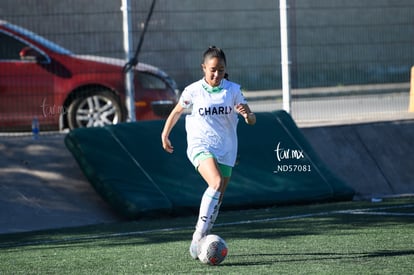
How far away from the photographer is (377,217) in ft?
32.8

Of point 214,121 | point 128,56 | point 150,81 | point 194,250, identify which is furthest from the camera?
point 150,81

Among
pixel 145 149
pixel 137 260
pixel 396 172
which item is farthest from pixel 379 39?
pixel 137 260

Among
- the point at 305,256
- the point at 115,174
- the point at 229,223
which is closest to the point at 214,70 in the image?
the point at 305,256

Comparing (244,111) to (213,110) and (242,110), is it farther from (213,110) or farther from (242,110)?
(213,110)

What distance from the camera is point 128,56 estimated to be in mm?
13227

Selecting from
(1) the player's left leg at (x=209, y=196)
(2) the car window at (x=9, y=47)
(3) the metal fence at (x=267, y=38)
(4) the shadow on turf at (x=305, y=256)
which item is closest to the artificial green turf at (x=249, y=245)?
(4) the shadow on turf at (x=305, y=256)

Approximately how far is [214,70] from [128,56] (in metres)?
5.78

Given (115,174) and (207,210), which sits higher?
(207,210)

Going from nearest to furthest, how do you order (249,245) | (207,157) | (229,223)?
(207,157) → (249,245) → (229,223)

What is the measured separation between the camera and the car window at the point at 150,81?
1391 centimetres

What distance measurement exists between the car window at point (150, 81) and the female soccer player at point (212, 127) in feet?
20.2

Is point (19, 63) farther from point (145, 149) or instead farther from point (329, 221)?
point (329, 221)

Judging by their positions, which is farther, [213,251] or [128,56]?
[128,56]

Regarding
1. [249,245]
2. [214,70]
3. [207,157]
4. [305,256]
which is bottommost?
[249,245]
